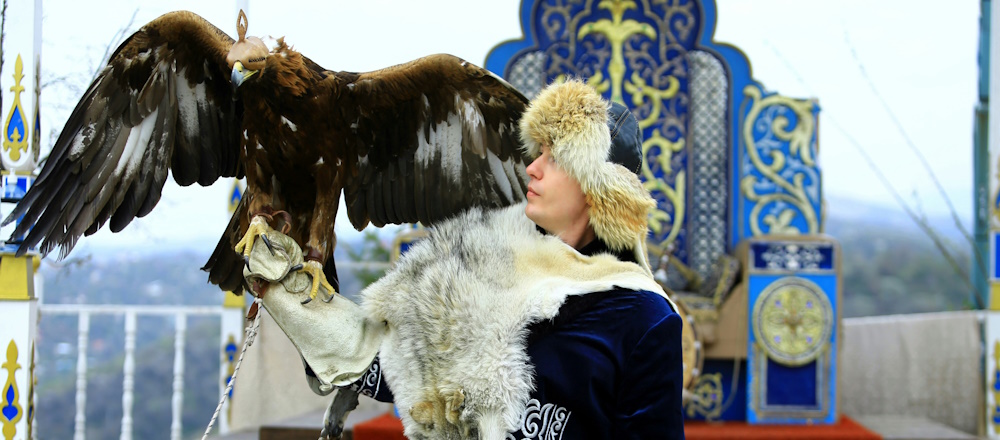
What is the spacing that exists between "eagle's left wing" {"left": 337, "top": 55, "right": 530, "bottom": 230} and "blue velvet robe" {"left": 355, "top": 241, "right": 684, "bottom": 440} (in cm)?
70

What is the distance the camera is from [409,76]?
205 centimetres

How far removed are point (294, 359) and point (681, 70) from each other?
2385mm

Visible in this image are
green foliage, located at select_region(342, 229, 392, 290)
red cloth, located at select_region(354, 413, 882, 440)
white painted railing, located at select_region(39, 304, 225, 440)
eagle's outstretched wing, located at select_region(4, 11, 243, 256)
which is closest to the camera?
eagle's outstretched wing, located at select_region(4, 11, 243, 256)

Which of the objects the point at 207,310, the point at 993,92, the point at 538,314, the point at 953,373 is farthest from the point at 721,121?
the point at 538,314

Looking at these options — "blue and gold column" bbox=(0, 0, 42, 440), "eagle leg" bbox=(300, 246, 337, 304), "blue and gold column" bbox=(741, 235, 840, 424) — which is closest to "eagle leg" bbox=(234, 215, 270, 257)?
"eagle leg" bbox=(300, 246, 337, 304)

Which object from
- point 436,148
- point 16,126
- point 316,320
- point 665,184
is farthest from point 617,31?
point 316,320

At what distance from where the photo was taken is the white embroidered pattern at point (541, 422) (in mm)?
1455

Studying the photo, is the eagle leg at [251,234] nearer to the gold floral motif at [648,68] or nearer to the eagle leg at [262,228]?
the eagle leg at [262,228]

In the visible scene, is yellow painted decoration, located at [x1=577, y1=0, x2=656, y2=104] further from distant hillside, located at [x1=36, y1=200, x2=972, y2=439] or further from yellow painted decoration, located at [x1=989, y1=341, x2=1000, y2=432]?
yellow painted decoration, located at [x1=989, y1=341, x2=1000, y2=432]

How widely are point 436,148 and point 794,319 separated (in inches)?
86.9

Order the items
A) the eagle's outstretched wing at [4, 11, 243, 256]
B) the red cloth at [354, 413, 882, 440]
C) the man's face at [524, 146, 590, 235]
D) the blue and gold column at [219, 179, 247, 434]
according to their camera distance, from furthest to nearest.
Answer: the blue and gold column at [219, 179, 247, 434], the red cloth at [354, 413, 882, 440], the eagle's outstretched wing at [4, 11, 243, 256], the man's face at [524, 146, 590, 235]

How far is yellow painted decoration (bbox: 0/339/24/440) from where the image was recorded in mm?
3203

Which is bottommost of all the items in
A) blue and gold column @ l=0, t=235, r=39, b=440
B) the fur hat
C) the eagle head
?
blue and gold column @ l=0, t=235, r=39, b=440

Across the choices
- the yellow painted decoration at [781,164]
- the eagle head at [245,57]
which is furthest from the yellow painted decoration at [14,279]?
the yellow painted decoration at [781,164]
